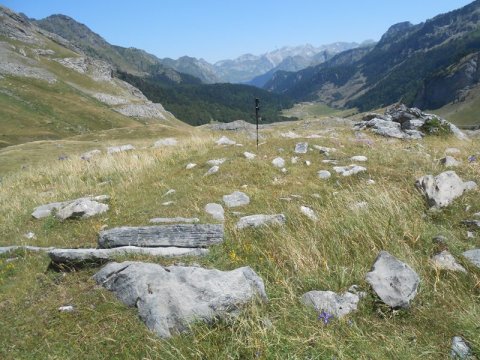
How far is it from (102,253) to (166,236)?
4.07 ft

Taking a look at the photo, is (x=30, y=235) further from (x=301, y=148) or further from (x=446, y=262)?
(x=301, y=148)

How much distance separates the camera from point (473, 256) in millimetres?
5941

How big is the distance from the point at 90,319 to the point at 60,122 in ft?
402

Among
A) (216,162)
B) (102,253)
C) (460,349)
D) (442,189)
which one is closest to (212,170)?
(216,162)

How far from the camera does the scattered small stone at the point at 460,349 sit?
4.13 meters

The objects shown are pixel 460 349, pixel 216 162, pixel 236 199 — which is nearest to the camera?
pixel 460 349

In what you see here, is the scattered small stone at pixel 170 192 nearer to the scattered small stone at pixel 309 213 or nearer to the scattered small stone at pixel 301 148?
the scattered small stone at pixel 309 213

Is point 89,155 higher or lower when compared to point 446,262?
lower

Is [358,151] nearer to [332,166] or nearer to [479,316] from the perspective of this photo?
[332,166]

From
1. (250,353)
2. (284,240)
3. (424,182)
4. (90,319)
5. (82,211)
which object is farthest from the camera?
(82,211)

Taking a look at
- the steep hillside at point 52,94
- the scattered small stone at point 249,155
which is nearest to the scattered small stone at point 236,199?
the scattered small stone at point 249,155

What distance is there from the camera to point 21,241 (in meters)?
9.52

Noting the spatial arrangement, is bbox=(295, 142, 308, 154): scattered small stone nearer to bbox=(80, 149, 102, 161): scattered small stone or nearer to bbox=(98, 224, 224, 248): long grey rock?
bbox=(98, 224, 224, 248): long grey rock

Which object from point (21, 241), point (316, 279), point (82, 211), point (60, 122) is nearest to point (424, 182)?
point (316, 279)
